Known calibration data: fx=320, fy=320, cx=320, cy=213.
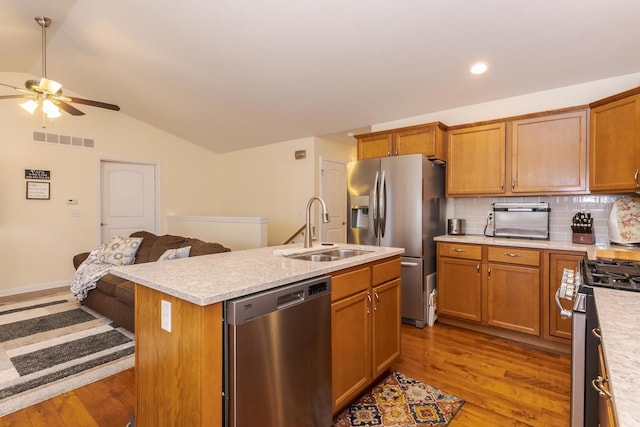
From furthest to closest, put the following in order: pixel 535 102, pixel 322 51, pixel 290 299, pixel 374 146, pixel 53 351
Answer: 1. pixel 374 146
2. pixel 535 102
3. pixel 322 51
4. pixel 53 351
5. pixel 290 299

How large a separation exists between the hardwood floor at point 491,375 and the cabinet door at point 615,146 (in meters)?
1.47

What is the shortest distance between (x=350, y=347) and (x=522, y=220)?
245cm

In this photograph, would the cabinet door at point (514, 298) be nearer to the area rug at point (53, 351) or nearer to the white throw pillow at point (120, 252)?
the area rug at point (53, 351)

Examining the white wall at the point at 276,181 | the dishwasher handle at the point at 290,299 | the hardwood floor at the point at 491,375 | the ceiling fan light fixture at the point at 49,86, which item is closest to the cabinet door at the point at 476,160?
the hardwood floor at the point at 491,375

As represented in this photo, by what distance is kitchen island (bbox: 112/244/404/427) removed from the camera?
3.94ft

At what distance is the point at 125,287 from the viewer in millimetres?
2988

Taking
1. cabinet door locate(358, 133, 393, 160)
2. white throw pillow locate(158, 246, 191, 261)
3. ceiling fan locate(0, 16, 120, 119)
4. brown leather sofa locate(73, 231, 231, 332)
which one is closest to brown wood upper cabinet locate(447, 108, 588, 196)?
cabinet door locate(358, 133, 393, 160)

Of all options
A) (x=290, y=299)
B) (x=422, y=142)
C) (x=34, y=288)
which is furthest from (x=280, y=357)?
(x=34, y=288)

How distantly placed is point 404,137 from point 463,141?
0.63 m

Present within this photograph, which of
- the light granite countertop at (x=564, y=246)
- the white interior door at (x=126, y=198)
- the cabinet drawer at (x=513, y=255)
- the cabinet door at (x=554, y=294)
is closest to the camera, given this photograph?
the light granite countertop at (x=564, y=246)

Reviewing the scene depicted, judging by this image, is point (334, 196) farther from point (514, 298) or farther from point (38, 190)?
point (38, 190)

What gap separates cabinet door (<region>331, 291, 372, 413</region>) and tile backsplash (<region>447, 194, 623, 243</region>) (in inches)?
87.7

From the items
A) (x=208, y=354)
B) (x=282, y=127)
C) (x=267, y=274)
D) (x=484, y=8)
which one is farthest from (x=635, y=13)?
(x=282, y=127)

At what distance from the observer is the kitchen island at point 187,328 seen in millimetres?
1200
